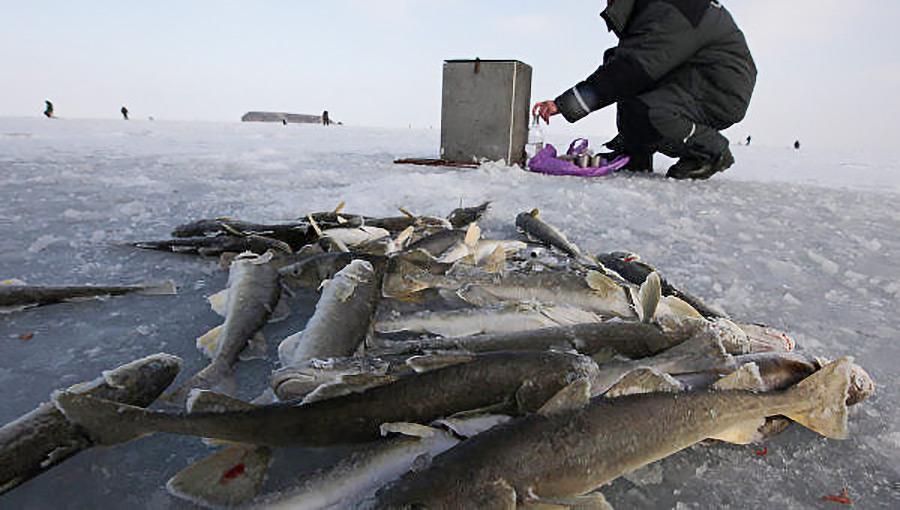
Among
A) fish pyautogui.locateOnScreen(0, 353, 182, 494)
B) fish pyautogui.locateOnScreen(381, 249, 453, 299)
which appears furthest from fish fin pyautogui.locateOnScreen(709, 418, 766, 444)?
fish pyautogui.locateOnScreen(0, 353, 182, 494)

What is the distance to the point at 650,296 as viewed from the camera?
1.51 m

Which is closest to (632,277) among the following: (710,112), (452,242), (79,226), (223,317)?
(452,242)

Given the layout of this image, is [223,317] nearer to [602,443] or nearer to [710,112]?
[602,443]

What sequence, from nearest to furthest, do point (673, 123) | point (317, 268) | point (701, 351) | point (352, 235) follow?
point (701, 351), point (317, 268), point (352, 235), point (673, 123)

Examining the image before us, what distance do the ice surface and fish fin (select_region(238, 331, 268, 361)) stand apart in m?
0.05

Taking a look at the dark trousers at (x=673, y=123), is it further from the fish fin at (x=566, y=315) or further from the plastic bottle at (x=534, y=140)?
the fish fin at (x=566, y=315)

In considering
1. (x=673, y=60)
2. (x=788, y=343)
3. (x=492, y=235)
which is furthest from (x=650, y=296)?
(x=673, y=60)

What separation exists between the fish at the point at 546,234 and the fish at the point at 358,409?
159cm

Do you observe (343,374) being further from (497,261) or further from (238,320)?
(497,261)

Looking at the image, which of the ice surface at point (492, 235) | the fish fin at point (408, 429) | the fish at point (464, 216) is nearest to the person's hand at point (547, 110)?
the ice surface at point (492, 235)

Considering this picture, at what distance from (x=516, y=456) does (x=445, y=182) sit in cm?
411

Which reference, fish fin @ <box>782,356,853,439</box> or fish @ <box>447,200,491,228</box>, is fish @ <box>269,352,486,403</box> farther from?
fish @ <box>447,200,491,228</box>

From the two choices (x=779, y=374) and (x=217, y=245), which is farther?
(x=217, y=245)

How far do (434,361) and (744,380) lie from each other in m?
0.78
